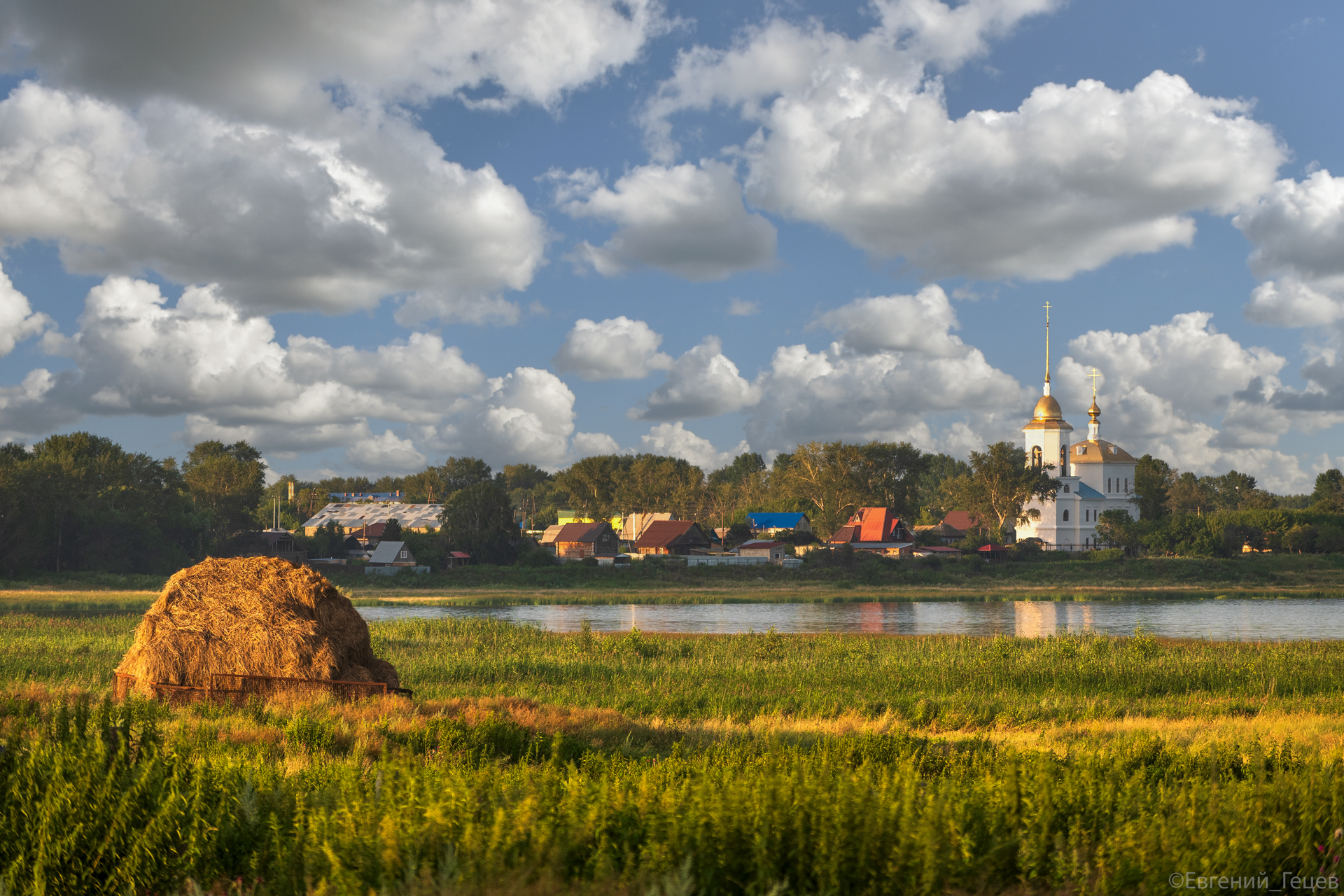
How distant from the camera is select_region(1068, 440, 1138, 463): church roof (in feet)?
370

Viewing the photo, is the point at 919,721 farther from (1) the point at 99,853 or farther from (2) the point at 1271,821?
(1) the point at 99,853

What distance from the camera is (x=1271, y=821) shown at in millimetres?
6176

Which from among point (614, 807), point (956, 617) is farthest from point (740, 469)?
point (614, 807)

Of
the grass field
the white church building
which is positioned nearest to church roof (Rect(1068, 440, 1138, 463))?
the white church building

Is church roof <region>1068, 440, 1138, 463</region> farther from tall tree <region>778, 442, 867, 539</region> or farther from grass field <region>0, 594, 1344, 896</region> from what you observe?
grass field <region>0, 594, 1344, 896</region>

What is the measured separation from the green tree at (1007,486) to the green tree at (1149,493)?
11595 mm

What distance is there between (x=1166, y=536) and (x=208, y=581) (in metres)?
95.7

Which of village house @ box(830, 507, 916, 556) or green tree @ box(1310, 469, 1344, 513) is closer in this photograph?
village house @ box(830, 507, 916, 556)

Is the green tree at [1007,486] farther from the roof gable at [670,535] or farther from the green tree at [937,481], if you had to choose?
the green tree at [937,481]

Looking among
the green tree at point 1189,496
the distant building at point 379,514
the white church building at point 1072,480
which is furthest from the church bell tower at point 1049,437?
the distant building at point 379,514

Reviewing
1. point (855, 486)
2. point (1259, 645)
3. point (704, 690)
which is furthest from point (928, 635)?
point (855, 486)

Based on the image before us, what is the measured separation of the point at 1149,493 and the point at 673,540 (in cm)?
5484

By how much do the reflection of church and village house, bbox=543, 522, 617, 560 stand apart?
1742 inches

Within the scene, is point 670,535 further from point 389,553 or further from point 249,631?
point 249,631
